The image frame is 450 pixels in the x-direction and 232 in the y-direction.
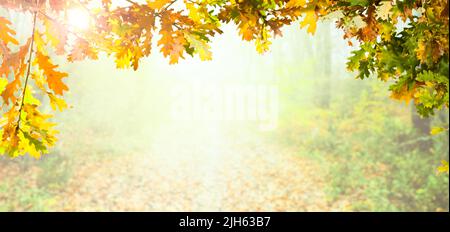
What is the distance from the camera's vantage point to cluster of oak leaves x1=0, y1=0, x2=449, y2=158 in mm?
1462

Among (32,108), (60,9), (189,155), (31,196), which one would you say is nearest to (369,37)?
(60,9)

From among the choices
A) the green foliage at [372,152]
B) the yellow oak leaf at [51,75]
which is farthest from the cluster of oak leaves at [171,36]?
the green foliage at [372,152]

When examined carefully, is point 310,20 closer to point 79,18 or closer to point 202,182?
point 79,18

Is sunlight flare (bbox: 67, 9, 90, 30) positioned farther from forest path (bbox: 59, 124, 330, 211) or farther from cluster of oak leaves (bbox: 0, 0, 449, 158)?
forest path (bbox: 59, 124, 330, 211)

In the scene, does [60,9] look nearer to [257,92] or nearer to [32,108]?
[32,108]

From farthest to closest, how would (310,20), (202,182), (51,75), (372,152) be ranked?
1. (372,152)
2. (202,182)
3. (310,20)
4. (51,75)

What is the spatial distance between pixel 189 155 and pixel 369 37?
10682 millimetres

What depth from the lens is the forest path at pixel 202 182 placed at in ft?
27.0

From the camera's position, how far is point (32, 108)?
1523 millimetres

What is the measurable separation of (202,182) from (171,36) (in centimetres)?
830

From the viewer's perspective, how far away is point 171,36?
60.7 inches

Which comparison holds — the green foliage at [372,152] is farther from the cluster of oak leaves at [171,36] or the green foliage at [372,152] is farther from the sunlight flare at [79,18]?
the sunlight flare at [79,18]

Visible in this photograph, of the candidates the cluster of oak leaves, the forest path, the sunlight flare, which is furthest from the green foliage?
the sunlight flare

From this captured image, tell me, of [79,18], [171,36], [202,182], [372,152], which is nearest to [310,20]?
[171,36]
